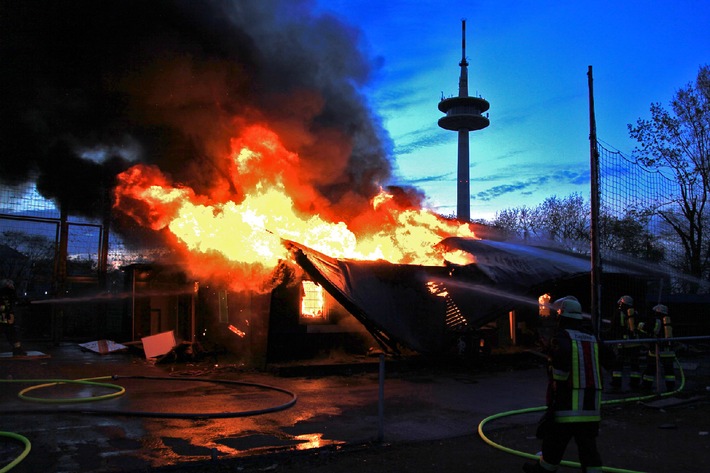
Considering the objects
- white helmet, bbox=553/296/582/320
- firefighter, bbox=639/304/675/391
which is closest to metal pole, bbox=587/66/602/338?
firefighter, bbox=639/304/675/391

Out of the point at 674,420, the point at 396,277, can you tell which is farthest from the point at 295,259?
the point at 674,420

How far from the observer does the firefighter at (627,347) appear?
10.3 meters

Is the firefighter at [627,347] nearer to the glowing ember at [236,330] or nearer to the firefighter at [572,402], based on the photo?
the firefighter at [572,402]

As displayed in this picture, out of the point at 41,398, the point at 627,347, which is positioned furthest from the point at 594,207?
the point at 41,398

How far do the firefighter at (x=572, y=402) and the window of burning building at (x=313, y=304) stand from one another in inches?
331

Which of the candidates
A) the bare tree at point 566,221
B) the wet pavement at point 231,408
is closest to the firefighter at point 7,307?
the wet pavement at point 231,408

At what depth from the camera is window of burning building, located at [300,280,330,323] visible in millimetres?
12391

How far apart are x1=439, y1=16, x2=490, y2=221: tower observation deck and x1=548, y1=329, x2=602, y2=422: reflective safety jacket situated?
217 ft

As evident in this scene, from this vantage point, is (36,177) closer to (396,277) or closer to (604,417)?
(396,277)

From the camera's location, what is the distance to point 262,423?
7.00 metres

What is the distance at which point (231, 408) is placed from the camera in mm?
7824

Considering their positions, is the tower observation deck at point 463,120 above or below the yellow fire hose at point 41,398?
above

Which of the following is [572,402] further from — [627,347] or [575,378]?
[627,347]

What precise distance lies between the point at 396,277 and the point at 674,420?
618 centimetres
